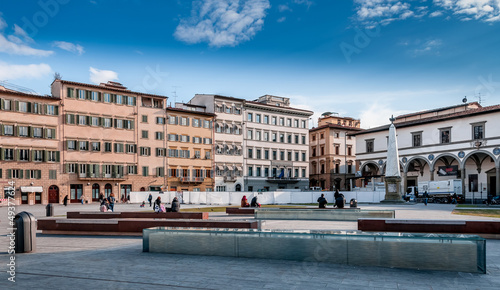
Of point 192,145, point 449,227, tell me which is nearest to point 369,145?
point 192,145

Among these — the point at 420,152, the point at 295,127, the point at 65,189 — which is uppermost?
the point at 295,127

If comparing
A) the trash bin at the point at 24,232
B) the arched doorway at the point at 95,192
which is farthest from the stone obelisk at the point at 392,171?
the arched doorway at the point at 95,192

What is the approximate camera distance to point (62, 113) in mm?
52281

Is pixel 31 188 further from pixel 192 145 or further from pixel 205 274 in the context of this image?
pixel 205 274

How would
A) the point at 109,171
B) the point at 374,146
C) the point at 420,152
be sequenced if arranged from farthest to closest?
the point at 374,146 < the point at 420,152 < the point at 109,171

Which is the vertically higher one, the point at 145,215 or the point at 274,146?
the point at 274,146

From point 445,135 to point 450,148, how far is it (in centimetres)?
207

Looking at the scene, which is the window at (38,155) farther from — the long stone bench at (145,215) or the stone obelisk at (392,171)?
the stone obelisk at (392,171)

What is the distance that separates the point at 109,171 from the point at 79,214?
3716 centimetres

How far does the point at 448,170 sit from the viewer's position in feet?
190

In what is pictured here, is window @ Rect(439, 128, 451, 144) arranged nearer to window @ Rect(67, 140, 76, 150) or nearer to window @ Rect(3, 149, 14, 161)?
window @ Rect(67, 140, 76, 150)

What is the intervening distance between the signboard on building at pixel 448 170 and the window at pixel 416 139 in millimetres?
4406

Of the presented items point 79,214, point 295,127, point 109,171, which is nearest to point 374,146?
point 295,127

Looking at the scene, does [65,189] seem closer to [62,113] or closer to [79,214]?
[62,113]
